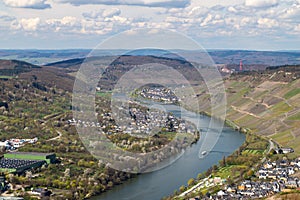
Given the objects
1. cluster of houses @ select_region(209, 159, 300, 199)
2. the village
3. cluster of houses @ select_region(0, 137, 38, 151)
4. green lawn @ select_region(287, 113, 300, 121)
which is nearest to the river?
the village

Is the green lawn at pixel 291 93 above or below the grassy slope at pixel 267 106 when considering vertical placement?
above

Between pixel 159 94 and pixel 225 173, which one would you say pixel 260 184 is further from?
pixel 159 94

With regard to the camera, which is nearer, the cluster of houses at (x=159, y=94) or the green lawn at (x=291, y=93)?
the green lawn at (x=291, y=93)

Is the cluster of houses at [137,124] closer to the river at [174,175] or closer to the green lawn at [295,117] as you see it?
the river at [174,175]

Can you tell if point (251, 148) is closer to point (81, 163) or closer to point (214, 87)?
point (81, 163)

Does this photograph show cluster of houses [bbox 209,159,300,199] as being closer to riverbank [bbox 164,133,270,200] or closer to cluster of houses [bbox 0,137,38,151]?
riverbank [bbox 164,133,270,200]

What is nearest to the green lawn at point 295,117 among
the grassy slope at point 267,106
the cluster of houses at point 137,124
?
the grassy slope at point 267,106

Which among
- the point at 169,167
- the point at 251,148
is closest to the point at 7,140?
the point at 169,167

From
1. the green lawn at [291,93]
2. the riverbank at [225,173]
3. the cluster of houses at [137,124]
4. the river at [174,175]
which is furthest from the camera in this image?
the green lawn at [291,93]
